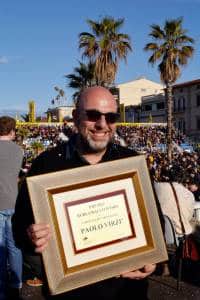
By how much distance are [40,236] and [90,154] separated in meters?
0.54

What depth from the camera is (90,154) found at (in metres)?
Answer: 2.15

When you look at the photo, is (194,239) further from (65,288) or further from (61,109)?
(61,109)

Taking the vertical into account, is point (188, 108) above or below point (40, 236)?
above

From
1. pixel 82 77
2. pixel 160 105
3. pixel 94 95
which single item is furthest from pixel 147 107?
pixel 94 95

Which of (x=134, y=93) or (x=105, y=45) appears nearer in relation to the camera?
(x=105, y=45)

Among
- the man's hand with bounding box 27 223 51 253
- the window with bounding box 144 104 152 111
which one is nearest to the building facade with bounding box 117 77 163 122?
the window with bounding box 144 104 152 111

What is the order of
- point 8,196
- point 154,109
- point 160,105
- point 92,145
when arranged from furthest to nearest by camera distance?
point 154,109 → point 160,105 → point 8,196 → point 92,145

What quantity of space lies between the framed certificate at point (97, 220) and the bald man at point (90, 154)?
7.8 inches

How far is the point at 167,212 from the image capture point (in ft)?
16.7

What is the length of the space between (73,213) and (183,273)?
4.20 meters

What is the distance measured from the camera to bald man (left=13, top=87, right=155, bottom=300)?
205 cm

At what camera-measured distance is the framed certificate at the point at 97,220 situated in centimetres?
180

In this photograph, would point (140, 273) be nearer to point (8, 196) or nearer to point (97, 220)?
point (97, 220)

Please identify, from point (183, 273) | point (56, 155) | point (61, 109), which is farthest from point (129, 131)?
point (61, 109)
